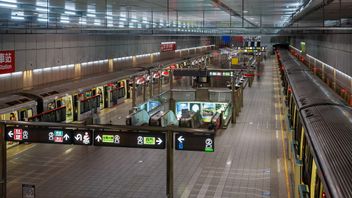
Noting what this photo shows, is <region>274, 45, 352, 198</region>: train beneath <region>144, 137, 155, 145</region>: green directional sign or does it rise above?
above

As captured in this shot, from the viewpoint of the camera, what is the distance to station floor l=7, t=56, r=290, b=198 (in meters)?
14.0

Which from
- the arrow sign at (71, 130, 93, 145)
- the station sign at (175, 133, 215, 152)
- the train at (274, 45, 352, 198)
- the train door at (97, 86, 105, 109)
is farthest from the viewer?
the train door at (97, 86, 105, 109)

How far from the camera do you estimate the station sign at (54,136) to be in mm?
10961

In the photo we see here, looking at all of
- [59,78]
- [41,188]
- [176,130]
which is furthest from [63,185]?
[59,78]

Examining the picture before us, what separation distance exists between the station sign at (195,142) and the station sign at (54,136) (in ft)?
7.73

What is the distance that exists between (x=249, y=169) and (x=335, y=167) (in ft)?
35.5

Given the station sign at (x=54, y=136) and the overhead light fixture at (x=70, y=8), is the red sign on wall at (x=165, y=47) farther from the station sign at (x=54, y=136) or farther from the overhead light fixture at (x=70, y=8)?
the station sign at (x=54, y=136)

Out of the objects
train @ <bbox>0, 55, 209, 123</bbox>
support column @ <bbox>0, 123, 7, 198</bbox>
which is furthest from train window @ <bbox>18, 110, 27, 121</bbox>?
support column @ <bbox>0, 123, 7, 198</bbox>

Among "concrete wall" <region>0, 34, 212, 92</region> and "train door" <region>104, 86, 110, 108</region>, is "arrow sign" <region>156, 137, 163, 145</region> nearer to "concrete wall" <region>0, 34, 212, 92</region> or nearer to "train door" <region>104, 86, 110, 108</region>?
"concrete wall" <region>0, 34, 212, 92</region>

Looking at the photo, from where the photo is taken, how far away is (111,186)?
47.5 feet

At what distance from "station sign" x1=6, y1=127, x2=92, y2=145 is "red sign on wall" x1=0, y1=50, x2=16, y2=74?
36.1ft

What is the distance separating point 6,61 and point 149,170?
33.2 feet

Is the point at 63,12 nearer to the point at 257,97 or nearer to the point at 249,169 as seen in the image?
Answer: the point at 249,169

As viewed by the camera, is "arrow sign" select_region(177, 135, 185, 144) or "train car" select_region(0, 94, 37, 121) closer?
"arrow sign" select_region(177, 135, 185, 144)
